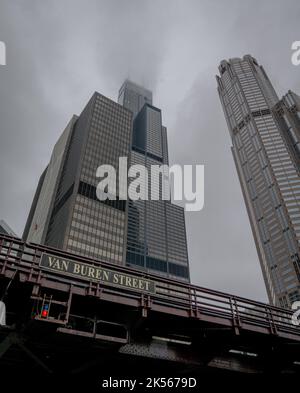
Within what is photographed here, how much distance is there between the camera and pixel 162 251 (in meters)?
197

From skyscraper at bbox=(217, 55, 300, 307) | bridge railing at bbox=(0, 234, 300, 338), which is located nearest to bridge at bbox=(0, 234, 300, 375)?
bridge railing at bbox=(0, 234, 300, 338)

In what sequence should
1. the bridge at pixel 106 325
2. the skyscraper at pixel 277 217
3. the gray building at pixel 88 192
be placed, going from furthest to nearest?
the skyscraper at pixel 277 217 < the gray building at pixel 88 192 < the bridge at pixel 106 325

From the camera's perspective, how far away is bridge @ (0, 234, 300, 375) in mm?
10789

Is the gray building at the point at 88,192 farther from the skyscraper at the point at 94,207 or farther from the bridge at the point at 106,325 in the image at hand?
the bridge at the point at 106,325

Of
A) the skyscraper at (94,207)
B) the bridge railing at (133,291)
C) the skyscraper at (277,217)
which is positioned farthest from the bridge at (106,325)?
the skyscraper at (277,217)

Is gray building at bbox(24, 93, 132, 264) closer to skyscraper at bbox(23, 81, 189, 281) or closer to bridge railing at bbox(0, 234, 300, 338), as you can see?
skyscraper at bbox(23, 81, 189, 281)

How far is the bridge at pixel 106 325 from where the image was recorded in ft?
35.4

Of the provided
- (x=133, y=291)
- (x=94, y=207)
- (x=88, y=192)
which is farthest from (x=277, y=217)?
(x=133, y=291)

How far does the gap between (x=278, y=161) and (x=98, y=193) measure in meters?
117

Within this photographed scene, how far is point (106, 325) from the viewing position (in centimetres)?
1280

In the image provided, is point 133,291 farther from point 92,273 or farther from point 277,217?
point 277,217
